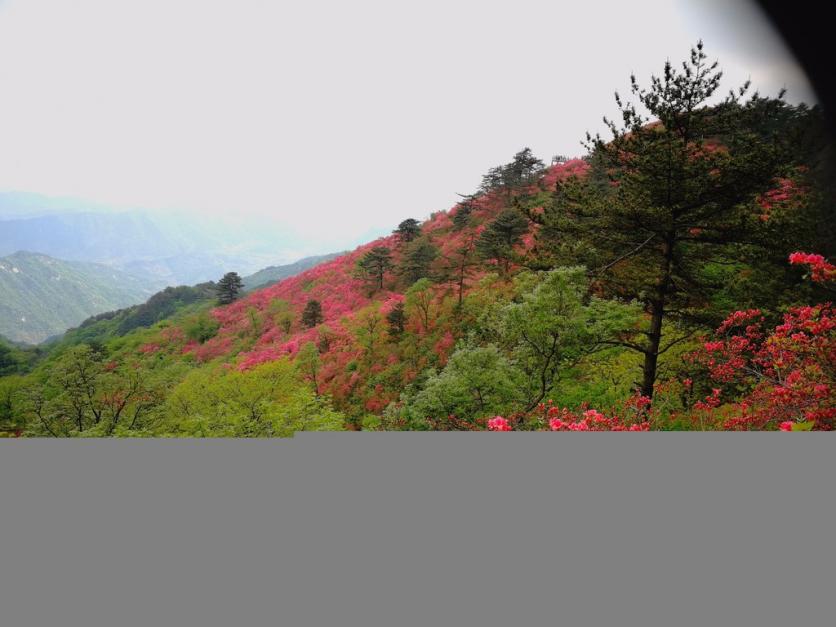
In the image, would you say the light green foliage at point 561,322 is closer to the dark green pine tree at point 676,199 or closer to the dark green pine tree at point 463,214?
the dark green pine tree at point 676,199

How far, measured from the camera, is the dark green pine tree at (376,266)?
1509 cm

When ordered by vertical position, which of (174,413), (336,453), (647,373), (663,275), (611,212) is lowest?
(174,413)

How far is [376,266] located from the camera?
50.7 ft

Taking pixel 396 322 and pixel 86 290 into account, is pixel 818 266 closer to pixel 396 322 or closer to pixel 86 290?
pixel 396 322

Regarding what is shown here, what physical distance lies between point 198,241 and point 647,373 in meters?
131

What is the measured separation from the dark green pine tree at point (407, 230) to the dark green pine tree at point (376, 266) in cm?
85

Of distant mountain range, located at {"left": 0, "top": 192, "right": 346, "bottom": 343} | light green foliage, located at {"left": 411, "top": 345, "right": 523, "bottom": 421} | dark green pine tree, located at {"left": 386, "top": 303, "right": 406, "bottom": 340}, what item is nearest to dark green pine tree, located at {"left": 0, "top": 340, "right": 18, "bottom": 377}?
distant mountain range, located at {"left": 0, "top": 192, "right": 346, "bottom": 343}

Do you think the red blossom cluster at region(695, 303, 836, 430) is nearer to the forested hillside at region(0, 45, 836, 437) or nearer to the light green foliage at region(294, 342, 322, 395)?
the forested hillside at region(0, 45, 836, 437)

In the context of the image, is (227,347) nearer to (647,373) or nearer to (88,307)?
(647,373)

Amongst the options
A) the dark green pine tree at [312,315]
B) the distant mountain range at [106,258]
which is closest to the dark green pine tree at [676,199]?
the distant mountain range at [106,258]

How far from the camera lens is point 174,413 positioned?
633 cm

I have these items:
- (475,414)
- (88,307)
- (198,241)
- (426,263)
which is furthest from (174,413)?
(198,241)

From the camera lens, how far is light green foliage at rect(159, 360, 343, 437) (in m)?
4.84

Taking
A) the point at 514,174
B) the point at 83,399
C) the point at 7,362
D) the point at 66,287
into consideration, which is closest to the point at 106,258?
the point at 66,287
